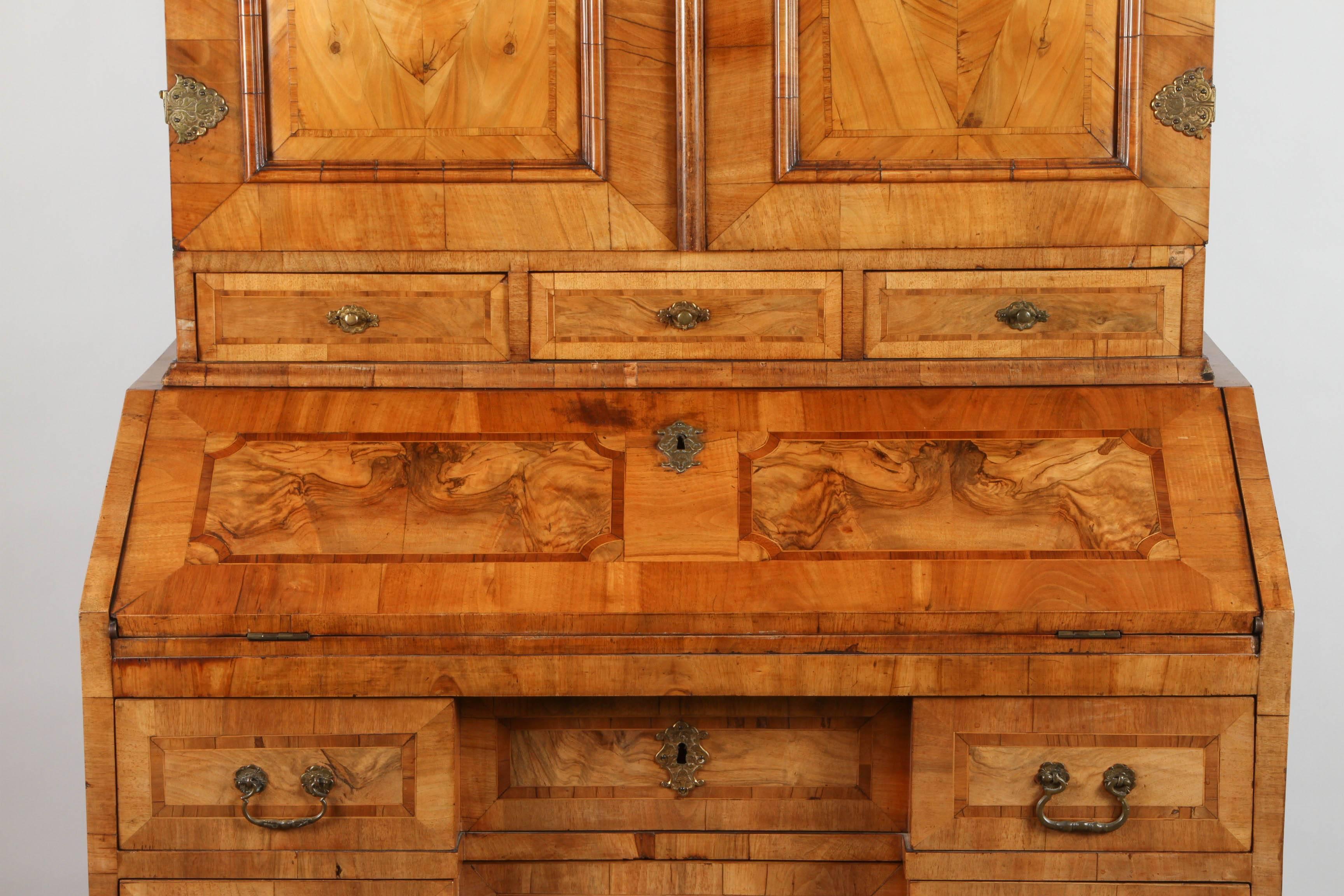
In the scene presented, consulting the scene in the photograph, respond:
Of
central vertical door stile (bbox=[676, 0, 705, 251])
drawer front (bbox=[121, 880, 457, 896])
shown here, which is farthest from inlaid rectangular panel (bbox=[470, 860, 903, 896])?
central vertical door stile (bbox=[676, 0, 705, 251])

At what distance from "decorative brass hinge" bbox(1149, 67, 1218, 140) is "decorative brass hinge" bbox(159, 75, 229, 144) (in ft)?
5.15

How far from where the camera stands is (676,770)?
2.39 m

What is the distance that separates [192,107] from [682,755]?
1.36 metres

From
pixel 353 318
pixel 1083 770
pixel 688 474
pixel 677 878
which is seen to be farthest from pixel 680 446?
pixel 1083 770

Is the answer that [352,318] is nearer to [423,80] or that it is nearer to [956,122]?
[423,80]

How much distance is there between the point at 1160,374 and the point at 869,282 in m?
0.52

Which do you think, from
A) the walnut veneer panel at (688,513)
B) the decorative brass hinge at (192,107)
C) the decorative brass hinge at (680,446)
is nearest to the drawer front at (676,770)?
the walnut veneer panel at (688,513)

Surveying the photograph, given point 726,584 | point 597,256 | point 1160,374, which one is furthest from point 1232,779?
point 597,256

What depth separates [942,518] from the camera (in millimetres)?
2334

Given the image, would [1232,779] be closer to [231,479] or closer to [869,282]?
[869,282]

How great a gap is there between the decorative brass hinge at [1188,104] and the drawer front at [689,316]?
1.99 ft

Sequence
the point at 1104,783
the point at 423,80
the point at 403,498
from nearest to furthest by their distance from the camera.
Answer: the point at 1104,783 → the point at 403,498 → the point at 423,80

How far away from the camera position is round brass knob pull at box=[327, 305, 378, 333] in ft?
8.20

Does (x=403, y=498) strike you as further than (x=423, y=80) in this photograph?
No
